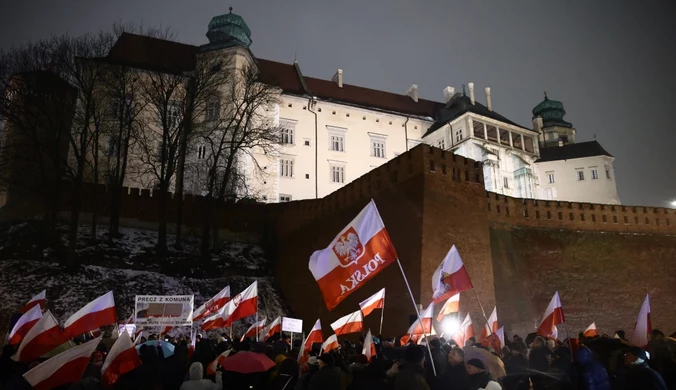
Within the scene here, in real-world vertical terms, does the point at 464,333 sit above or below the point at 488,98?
below

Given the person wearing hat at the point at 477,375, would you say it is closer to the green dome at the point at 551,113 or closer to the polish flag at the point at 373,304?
the polish flag at the point at 373,304

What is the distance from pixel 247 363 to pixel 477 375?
2.73m

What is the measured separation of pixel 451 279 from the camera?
1100cm

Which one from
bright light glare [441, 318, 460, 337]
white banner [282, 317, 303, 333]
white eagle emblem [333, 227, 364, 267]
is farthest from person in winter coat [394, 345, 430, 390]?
bright light glare [441, 318, 460, 337]

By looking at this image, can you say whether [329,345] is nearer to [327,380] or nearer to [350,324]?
[350,324]

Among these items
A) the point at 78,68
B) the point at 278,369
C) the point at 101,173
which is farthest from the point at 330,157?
the point at 278,369

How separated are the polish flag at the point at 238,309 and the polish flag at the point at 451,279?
4869mm

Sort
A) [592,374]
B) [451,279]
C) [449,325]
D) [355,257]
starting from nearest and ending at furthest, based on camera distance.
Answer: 1. [592,374]
2. [355,257]
3. [451,279]
4. [449,325]

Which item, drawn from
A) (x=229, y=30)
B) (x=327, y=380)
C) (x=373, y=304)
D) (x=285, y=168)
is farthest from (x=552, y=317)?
(x=229, y=30)

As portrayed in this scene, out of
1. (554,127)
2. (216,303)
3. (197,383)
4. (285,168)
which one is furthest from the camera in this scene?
(554,127)

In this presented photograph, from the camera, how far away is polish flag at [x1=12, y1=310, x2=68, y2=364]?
7414 mm

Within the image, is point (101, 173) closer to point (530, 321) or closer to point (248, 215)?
point (248, 215)

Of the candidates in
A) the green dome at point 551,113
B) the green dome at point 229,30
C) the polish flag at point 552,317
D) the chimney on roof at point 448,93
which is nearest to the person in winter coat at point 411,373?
the polish flag at point 552,317

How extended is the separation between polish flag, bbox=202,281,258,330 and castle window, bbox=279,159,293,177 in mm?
24911
